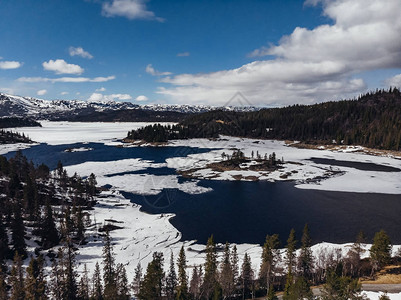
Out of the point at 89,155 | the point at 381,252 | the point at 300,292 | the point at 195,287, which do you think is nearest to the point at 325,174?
the point at 381,252

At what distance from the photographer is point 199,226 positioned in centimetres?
7000

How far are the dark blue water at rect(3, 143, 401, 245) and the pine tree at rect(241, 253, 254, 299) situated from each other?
17.1 metres

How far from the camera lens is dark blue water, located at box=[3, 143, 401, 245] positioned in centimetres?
6581

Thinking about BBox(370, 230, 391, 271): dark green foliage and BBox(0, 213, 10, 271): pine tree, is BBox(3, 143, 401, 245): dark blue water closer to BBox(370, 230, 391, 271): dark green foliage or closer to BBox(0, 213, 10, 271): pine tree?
BBox(370, 230, 391, 271): dark green foliage

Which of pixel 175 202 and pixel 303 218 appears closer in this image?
pixel 303 218

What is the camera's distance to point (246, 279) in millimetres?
44031

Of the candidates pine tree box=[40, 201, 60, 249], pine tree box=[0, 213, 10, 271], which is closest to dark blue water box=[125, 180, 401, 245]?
pine tree box=[40, 201, 60, 249]

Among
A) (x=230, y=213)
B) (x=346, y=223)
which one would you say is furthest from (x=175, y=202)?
(x=346, y=223)

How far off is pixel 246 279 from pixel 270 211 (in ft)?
131

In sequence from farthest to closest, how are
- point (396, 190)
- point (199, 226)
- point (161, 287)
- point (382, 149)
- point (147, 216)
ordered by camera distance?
point (382, 149) → point (396, 190) → point (147, 216) → point (199, 226) → point (161, 287)

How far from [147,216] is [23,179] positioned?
5033 centimetres

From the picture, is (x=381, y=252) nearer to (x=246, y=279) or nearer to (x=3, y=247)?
(x=246, y=279)

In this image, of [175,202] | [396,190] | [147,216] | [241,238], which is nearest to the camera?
[241,238]

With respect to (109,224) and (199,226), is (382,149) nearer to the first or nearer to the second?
(199,226)
